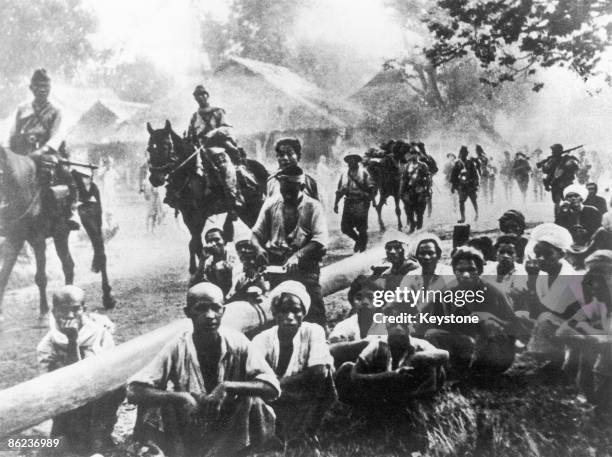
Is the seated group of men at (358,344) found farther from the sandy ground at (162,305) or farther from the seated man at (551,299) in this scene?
the sandy ground at (162,305)

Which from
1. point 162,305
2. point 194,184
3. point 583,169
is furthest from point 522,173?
point 162,305

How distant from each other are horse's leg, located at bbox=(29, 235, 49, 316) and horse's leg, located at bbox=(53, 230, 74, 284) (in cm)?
9

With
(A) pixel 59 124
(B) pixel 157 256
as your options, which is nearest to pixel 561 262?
(B) pixel 157 256

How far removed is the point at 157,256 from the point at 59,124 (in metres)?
1.24

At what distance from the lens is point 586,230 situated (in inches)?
199

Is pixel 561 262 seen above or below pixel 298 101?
below

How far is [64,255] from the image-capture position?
4.92m

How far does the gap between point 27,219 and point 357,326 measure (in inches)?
102

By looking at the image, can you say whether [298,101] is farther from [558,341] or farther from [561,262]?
[558,341]

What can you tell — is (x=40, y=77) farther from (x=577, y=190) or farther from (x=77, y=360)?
(x=577, y=190)

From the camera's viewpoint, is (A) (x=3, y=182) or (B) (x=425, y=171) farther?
(B) (x=425, y=171)

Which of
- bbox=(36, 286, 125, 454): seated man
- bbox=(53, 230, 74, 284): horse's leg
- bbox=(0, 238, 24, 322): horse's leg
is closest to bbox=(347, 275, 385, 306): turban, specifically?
bbox=(36, 286, 125, 454): seated man

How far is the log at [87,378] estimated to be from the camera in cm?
433

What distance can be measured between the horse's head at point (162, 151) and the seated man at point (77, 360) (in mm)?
1144
